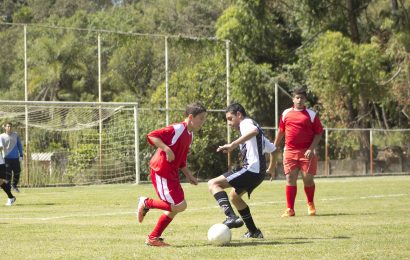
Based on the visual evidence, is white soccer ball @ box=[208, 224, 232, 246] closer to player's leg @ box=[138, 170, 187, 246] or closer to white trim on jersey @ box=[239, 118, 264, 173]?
player's leg @ box=[138, 170, 187, 246]

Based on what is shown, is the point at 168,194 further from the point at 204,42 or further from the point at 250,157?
the point at 204,42

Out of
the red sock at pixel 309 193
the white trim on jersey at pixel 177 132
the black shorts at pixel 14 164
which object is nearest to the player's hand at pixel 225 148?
the white trim on jersey at pixel 177 132

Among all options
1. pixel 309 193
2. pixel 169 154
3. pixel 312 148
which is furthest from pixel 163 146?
pixel 309 193

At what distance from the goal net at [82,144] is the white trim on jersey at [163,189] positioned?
1943 cm

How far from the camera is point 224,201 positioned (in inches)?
433

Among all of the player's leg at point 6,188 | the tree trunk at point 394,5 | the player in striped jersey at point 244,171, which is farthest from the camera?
the tree trunk at point 394,5

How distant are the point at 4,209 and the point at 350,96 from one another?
26.7 m

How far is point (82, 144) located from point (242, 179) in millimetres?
19758

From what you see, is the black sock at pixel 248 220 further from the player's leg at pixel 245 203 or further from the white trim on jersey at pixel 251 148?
the white trim on jersey at pixel 251 148

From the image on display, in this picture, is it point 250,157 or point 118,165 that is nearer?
point 250,157

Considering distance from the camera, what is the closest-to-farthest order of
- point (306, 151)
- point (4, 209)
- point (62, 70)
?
point (306, 151)
point (4, 209)
point (62, 70)

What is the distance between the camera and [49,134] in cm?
3122

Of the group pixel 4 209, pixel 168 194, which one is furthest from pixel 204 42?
pixel 168 194

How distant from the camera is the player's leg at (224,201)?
10.7 meters
